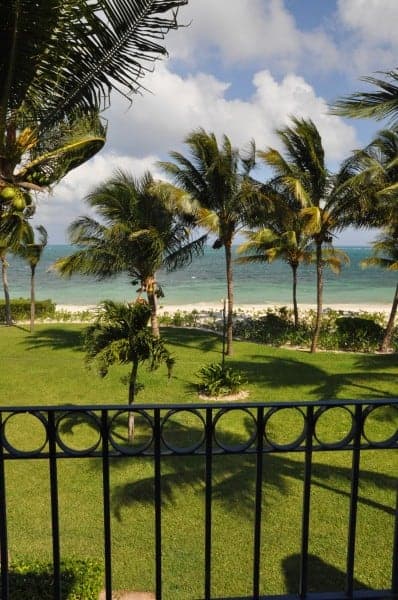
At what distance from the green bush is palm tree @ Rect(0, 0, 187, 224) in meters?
2.92

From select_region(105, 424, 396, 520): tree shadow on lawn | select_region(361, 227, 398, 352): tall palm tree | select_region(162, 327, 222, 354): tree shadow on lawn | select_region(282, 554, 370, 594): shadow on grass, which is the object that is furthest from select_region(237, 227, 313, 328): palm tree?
select_region(282, 554, 370, 594): shadow on grass

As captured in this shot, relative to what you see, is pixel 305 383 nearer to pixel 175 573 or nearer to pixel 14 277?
pixel 175 573

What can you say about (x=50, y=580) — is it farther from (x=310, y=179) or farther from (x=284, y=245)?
(x=284, y=245)

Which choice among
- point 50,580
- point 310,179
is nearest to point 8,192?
point 50,580

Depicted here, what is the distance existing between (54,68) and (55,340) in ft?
48.3

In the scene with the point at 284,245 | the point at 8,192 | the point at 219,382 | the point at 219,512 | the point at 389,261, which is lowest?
the point at 219,512

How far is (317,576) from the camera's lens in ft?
13.9

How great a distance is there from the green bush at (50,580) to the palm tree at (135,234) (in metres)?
9.96

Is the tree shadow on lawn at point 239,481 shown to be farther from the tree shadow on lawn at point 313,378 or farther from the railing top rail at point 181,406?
the railing top rail at point 181,406

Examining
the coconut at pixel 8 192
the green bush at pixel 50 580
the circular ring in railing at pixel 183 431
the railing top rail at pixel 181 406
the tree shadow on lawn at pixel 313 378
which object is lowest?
the circular ring in railing at pixel 183 431

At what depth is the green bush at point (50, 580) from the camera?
322 centimetres

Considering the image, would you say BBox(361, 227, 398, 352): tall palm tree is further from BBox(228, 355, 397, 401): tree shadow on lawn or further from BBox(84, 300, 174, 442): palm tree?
BBox(84, 300, 174, 442): palm tree

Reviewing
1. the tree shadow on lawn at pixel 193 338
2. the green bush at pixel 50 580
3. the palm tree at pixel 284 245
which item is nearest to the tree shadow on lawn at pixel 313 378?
the tree shadow on lawn at pixel 193 338

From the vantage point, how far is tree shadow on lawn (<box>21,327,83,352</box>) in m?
15.3
